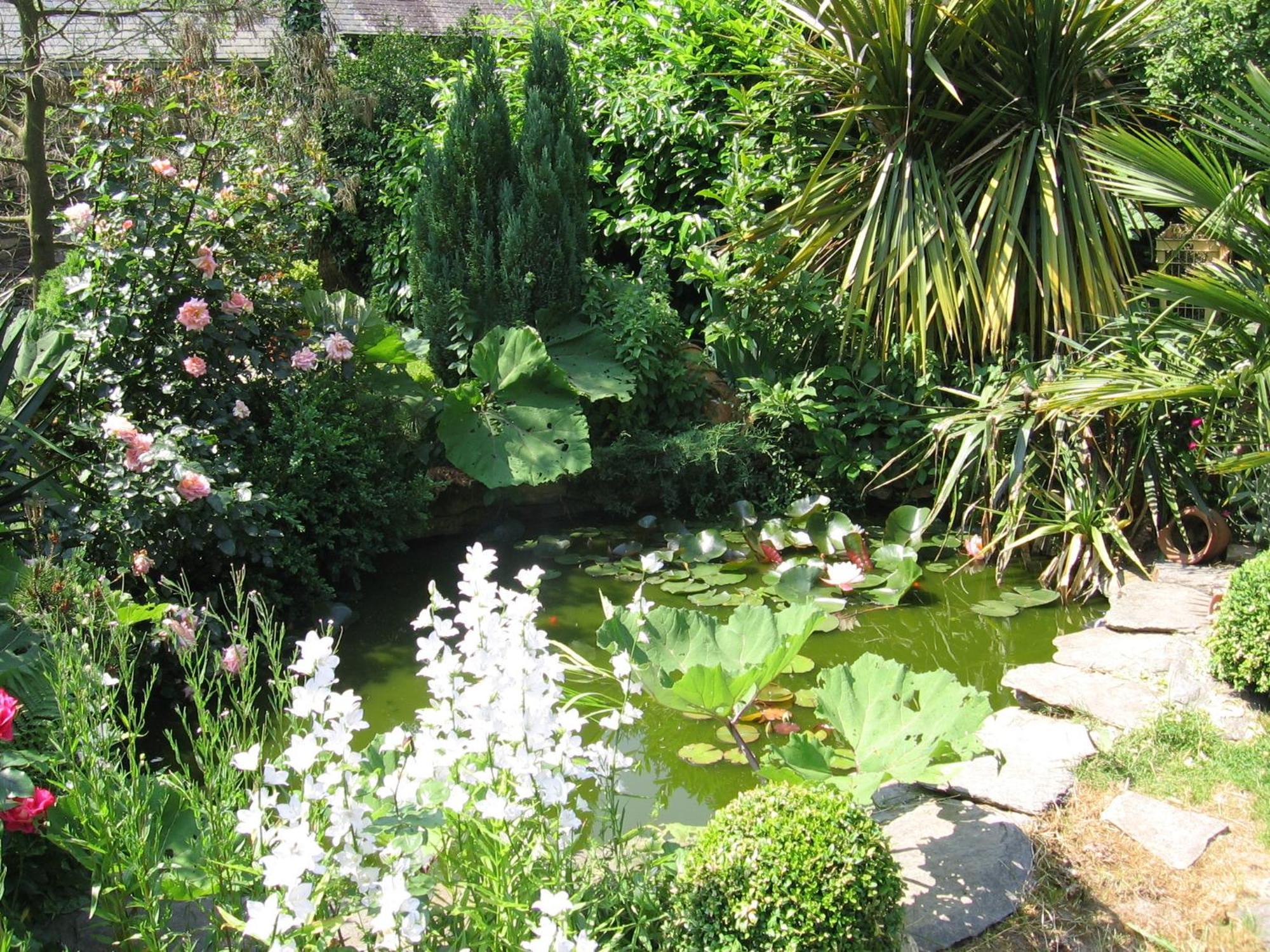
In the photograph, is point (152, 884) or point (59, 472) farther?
point (59, 472)

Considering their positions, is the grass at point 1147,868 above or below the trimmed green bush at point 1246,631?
below

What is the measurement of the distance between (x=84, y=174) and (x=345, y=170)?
349cm

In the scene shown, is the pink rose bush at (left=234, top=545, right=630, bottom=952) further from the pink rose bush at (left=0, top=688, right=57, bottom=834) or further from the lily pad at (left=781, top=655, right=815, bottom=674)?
the lily pad at (left=781, top=655, right=815, bottom=674)

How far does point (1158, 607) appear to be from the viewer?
4.16 meters

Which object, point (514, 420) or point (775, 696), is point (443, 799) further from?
point (514, 420)

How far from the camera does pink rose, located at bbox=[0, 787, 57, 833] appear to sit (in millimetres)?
1888

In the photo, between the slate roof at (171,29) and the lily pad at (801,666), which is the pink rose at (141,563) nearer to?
the lily pad at (801,666)

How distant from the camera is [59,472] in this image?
398 centimetres

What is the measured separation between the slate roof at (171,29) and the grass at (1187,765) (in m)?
5.19

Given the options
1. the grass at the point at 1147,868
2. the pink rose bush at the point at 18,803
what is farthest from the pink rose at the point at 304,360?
the grass at the point at 1147,868

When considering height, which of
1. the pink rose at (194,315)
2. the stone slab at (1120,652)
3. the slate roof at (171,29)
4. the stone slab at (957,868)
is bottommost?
the stone slab at (1120,652)

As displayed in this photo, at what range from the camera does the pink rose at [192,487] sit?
3.79 metres

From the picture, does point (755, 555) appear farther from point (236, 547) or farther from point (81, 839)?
point (81, 839)

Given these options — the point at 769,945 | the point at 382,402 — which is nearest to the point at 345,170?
the point at 382,402
